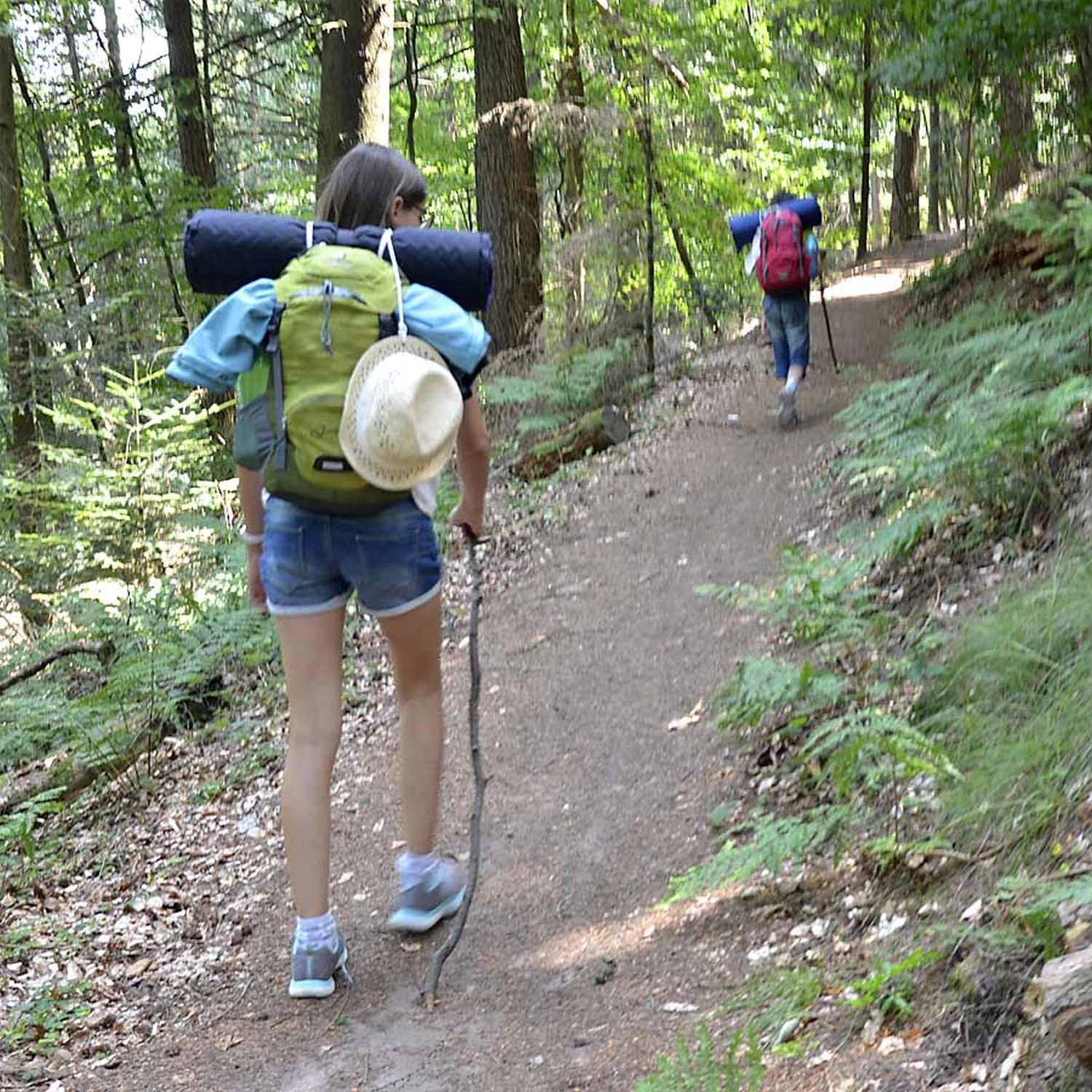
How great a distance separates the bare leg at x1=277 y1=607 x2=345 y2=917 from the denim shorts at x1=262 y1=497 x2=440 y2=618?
0.07 metres

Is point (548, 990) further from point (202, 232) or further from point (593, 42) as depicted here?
point (593, 42)

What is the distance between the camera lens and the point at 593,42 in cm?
1638

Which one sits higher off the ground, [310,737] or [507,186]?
[507,186]

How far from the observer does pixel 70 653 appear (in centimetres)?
819

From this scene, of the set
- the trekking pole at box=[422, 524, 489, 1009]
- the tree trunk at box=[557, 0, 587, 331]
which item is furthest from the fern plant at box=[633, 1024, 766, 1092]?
the tree trunk at box=[557, 0, 587, 331]

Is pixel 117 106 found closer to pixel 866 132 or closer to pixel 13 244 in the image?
pixel 13 244

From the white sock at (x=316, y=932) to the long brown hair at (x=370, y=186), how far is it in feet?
6.80

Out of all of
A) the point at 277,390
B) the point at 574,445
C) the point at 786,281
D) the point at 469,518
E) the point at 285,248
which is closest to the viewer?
the point at 277,390

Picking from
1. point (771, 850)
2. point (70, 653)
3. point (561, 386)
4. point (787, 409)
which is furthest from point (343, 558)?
point (561, 386)

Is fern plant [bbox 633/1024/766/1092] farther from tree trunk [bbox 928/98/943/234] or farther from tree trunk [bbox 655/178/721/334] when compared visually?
tree trunk [bbox 928/98/943/234]

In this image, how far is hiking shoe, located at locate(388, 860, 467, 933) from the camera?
12.7 feet

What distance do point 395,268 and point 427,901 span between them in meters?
2.02

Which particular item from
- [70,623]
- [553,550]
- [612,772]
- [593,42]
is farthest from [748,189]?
[612,772]

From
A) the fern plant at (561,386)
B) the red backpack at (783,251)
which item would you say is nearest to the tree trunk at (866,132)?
the fern plant at (561,386)
